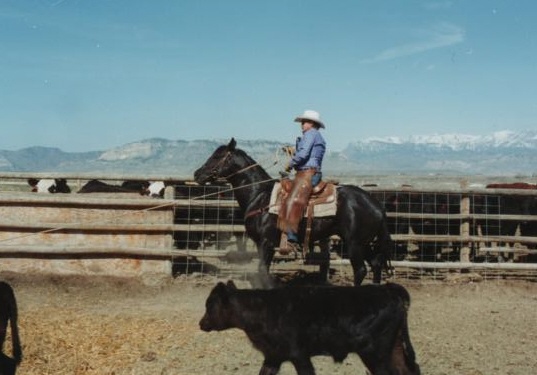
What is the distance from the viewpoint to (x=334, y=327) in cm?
530

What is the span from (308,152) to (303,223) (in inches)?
44.1

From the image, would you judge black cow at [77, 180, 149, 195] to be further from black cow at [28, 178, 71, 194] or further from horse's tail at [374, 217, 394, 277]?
horse's tail at [374, 217, 394, 277]

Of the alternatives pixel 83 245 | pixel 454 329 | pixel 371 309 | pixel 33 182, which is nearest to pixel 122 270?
pixel 83 245

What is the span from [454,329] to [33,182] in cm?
1275

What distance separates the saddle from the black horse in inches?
7.0

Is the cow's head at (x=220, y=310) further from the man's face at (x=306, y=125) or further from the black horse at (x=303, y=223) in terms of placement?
the man's face at (x=306, y=125)

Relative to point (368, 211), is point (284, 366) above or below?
below

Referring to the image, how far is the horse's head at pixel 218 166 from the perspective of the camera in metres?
9.79

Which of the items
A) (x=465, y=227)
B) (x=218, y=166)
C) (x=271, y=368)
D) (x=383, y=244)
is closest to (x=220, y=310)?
(x=271, y=368)

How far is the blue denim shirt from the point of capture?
888 centimetres

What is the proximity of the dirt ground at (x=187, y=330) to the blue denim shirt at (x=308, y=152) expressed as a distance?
2667 millimetres

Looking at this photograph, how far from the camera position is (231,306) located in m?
5.62

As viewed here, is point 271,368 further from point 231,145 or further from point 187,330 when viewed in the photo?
point 231,145

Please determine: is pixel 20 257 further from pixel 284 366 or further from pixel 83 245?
pixel 284 366
